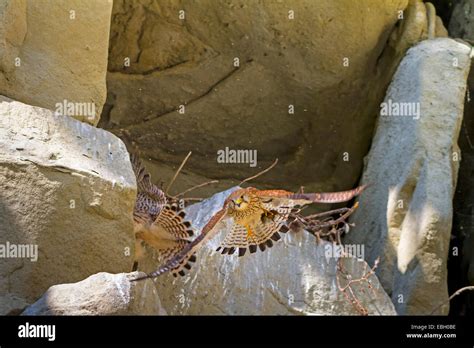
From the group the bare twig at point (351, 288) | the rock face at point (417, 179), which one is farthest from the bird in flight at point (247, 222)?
the rock face at point (417, 179)

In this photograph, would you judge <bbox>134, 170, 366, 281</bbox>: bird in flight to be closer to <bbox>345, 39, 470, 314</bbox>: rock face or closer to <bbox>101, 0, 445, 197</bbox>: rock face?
<bbox>345, 39, 470, 314</bbox>: rock face

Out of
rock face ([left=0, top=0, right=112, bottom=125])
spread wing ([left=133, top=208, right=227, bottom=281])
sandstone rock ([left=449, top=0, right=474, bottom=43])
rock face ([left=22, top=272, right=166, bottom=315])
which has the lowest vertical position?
rock face ([left=22, top=272, right=166, bottom=315])

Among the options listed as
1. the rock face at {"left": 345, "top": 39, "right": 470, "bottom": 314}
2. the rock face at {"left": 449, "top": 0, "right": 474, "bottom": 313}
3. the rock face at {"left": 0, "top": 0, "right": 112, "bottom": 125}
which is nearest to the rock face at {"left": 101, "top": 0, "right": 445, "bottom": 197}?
the rock face at {"left": 345, "top": 39, "right": 470, "bottom": 314}

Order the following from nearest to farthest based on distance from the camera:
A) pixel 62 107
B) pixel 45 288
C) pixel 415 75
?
1. pixel 45 288
2. pixel 62 107
3. pixel 415 75

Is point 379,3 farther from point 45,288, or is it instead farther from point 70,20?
point 45,288

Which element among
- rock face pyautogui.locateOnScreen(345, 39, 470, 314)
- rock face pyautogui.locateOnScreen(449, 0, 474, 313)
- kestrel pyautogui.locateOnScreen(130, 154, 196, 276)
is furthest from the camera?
rock face pyautogui.locateOnScreen(449, 0, 474, 313)

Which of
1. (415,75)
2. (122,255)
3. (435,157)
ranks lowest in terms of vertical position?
(122,255)
